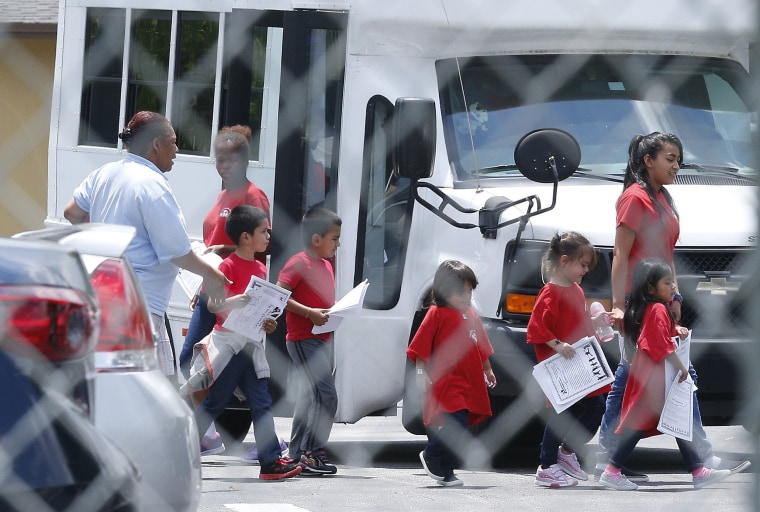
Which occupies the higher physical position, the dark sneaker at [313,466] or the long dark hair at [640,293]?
the long dark hair at [640,293]

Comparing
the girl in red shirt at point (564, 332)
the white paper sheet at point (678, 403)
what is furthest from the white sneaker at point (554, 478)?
the white paper sheet at point (678, 403)

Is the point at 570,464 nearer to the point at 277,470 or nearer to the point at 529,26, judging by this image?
the point at 277,470

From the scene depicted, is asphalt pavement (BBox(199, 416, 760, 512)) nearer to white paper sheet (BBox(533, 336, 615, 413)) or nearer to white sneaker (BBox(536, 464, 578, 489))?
white sneaker (BBox(536, 464, 578, 489))

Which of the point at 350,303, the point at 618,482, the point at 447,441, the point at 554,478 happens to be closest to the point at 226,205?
the point at 350,303

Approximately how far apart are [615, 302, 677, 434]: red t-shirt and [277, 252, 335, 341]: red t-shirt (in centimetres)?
148

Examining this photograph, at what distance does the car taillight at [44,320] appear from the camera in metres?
2.62

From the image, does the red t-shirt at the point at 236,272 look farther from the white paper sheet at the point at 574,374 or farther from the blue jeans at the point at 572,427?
the blue jeans at the point at 572,427

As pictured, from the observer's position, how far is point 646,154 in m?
5.95

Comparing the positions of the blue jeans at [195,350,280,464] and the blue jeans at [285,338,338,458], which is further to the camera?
the blue jeans at [285,338,338,458]

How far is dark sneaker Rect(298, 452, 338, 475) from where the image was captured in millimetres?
6500

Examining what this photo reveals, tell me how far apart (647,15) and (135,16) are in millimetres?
2707

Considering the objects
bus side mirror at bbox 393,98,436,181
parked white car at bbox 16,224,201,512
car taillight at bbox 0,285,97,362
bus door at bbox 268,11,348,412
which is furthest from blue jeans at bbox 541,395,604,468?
car taillight at bbox 0,285,97,362

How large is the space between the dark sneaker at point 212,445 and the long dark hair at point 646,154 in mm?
2614

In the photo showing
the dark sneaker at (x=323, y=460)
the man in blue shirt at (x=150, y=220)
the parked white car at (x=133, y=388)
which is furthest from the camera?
the dark sneaker at (x=323, y=460)
